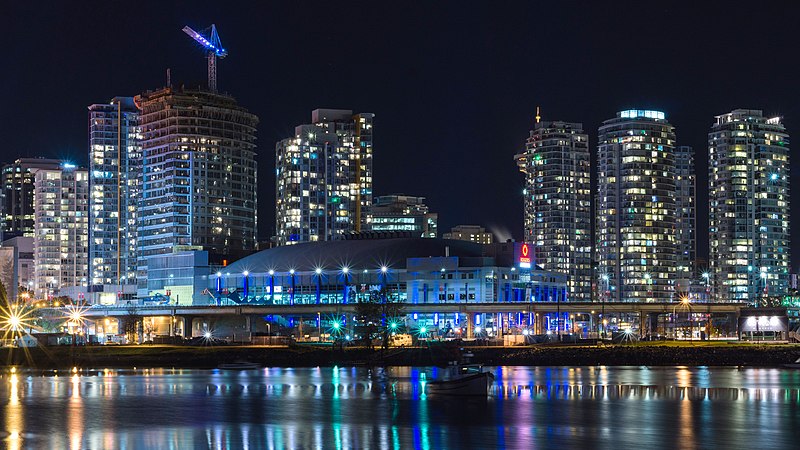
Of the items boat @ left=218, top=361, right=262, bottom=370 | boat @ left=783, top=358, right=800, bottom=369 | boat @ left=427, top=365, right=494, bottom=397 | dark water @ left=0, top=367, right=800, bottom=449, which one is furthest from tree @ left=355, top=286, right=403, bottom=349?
boat @ left=427, top=365, right=494, bottom=397

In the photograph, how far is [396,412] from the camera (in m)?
87.9

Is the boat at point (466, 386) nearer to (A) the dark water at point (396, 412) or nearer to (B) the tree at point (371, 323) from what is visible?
(A) the dark water at point (396, 412)

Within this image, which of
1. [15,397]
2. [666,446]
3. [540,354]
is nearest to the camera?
[666,446]

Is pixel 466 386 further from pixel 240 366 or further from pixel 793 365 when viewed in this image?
pixel 793 365

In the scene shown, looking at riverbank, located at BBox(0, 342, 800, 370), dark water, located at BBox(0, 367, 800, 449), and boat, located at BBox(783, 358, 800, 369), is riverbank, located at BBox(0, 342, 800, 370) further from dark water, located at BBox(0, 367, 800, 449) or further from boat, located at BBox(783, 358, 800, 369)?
Answer: dark water, located at BBox(0, 367, 800, 449)

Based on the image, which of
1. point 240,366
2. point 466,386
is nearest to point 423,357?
point 240,366

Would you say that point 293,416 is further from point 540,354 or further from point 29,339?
point 29,339

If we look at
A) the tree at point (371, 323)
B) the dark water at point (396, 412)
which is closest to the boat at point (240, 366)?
the tree at point (371, 323)

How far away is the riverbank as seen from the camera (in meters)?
155

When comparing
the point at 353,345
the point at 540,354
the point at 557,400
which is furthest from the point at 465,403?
the point at 353,345

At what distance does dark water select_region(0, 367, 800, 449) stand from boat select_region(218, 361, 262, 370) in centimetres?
2323

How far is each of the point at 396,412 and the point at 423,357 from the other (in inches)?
2798

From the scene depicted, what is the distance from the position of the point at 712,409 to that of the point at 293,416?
1286 inches

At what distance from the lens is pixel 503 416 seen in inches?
3334
